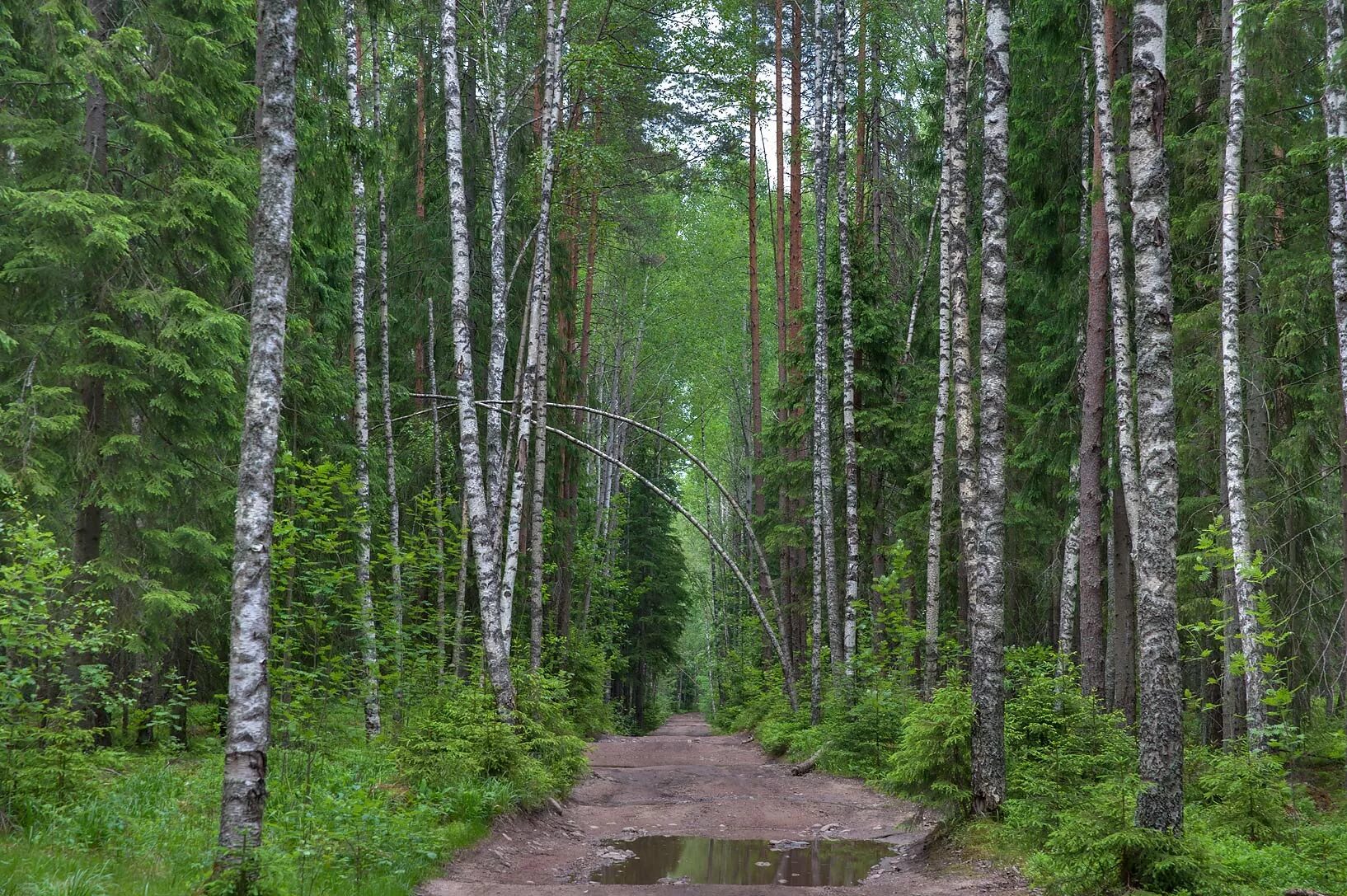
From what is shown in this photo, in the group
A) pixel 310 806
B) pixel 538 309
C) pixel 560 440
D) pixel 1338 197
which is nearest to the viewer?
pixel 310 806

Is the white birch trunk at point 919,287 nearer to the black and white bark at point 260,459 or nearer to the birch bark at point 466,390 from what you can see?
the birch bark at point 466,390

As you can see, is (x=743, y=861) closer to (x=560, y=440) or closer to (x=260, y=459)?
(x=260, y=459)

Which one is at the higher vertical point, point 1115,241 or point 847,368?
point 1115,241

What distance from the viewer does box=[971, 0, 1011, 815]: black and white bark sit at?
8984mm

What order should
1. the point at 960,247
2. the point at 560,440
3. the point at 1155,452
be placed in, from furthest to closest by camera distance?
1. the point at 560,440
2. the point at 960,247
3. the point at 1155,452

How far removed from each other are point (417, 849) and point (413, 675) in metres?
5.90

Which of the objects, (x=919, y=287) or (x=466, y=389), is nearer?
(x=466, y=389)

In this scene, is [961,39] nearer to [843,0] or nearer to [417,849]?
[843,0]

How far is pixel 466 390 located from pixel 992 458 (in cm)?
606

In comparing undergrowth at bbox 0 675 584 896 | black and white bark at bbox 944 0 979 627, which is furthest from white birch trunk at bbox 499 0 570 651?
black and white bark at bbox 944 0 979 627

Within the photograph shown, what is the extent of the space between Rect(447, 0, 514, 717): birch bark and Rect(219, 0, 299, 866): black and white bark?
524 centimetres

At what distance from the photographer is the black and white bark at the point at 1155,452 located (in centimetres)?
664

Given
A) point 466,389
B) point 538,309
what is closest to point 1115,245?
point 538,309

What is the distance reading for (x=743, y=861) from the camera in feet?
29.7
